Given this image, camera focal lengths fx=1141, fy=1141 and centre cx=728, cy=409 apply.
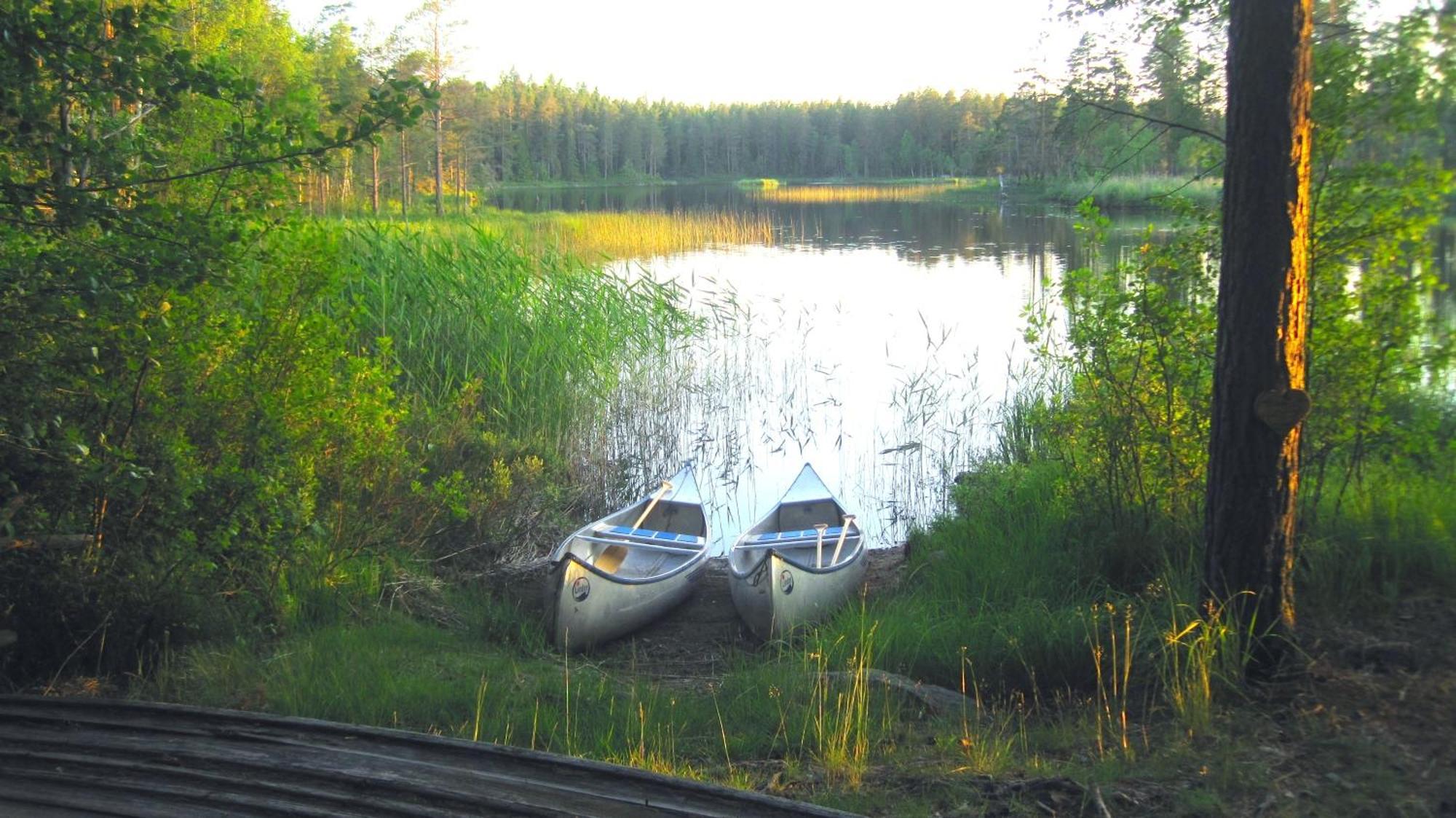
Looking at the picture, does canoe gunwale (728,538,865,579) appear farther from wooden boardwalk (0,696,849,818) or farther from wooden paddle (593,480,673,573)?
wooden boardwalk (0,696,849,818)

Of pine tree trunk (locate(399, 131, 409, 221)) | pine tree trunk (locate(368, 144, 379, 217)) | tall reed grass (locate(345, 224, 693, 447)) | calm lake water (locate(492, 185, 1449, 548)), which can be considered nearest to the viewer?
tall reed grass (locate(345, 224, 693, 447))

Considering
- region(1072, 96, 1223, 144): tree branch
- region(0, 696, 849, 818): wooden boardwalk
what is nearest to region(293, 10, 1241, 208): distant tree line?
region(1072, 96, 1223, 144): tree branch

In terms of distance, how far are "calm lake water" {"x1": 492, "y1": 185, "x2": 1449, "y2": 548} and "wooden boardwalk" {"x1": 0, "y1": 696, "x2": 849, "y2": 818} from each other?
4601mm

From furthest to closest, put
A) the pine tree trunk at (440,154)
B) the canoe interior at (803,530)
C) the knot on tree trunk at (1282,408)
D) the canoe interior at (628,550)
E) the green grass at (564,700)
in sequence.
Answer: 1. the pine tree trunk at (440,154)
2. the canoe interior at (628,550)
3. the canoe interior at (803,530)
4. the green grass at (564,700)
5. the knot on tree trunk at (1282,408)

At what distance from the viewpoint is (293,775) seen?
3.92 metres

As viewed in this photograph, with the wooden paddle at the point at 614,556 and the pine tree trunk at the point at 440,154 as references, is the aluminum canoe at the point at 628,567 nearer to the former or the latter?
the wooden paddle at the point at 614,556

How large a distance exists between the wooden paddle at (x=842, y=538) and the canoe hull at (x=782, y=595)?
1.08 ft

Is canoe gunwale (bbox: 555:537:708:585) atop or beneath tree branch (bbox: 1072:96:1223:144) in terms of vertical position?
beneath

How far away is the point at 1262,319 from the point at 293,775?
4.03 meters

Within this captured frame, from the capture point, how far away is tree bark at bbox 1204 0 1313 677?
4496mm

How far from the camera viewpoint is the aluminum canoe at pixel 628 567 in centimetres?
743

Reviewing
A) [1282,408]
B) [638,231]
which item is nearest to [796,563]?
[1282,408]

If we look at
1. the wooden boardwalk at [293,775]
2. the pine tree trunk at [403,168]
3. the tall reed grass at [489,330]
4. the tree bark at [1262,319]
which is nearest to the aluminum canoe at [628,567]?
the tall reed grass at [489,330]

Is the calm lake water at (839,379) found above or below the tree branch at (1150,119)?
below
